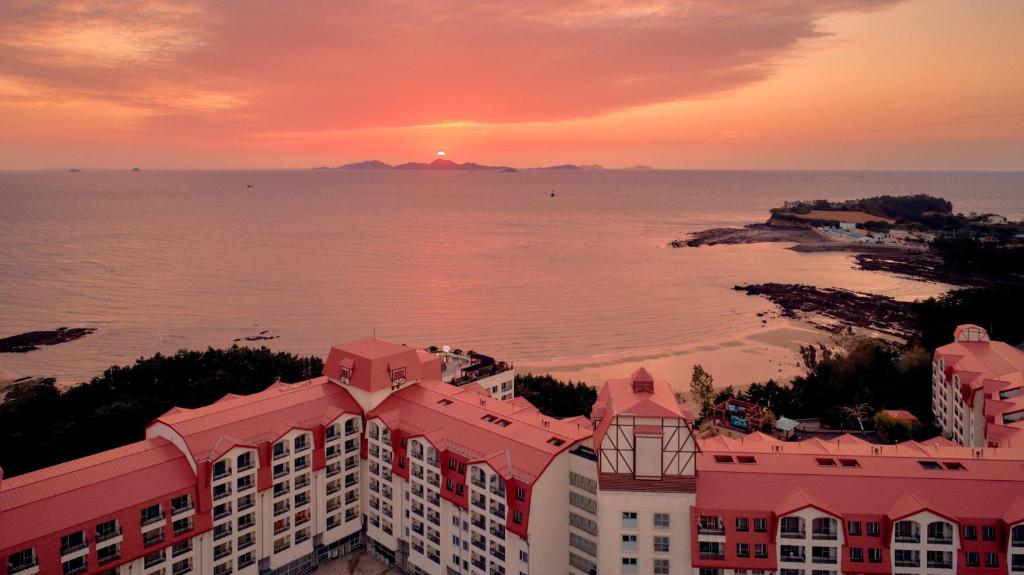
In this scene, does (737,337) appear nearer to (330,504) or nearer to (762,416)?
(762,416)

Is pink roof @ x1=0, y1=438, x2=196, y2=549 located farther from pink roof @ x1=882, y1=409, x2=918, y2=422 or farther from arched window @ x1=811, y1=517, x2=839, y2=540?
pink roof @ x1=882, y1=409, x2=918, y2=422

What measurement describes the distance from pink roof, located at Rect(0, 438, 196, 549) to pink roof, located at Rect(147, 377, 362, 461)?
940 millimetres

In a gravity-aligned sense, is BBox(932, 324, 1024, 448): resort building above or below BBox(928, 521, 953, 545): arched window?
above

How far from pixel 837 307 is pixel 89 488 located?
252 ft

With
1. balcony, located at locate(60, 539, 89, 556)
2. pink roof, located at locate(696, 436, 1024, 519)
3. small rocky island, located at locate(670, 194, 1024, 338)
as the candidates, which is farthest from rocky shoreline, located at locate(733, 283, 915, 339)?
balcony, located at locate(60, 539, 89, 556)

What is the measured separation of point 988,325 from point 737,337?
21.3 m

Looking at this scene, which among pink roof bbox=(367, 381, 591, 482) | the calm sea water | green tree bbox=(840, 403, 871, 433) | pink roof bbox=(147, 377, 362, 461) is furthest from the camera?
the calm sea water

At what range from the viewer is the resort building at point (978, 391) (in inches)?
1144

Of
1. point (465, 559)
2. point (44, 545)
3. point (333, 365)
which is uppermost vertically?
point (333, 365)

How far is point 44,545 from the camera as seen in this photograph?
67.3 feet

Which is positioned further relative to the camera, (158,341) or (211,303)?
(211,303)

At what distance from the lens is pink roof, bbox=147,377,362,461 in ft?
82.2

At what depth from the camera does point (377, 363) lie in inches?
1182

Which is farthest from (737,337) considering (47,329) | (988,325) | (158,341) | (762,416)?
(47,329)
